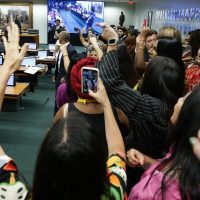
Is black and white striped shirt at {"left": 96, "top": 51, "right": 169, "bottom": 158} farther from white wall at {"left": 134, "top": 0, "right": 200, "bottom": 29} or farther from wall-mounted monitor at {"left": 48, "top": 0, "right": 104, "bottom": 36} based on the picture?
wall-mounted monitor at {"left": 48, "top": 0, "right": 104, "bottom": 36}

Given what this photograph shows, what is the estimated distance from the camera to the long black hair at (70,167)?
0.83 metres

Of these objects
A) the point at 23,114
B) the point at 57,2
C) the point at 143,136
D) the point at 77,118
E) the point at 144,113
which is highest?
the point at 57,2

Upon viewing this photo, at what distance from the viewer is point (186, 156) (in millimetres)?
1008

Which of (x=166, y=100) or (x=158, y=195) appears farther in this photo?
(x=166, y=100)

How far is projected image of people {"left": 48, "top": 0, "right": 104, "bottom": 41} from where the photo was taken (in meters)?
20.2

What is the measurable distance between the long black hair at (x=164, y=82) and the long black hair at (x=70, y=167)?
0.85 metres

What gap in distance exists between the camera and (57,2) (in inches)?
796

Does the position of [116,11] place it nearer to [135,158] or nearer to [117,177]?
[135,158]

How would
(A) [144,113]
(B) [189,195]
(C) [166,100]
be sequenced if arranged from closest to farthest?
1. (B) [189,195]
2. (A) [144,113]
3. (C) [166,100]

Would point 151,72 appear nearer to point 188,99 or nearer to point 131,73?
point 188,99

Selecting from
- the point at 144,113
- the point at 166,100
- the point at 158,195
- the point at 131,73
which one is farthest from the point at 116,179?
the point at 131,73

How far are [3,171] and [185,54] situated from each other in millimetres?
2624

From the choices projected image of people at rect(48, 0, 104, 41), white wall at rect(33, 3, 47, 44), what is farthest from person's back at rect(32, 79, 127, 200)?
white wall at rect(33, 3, 47, 44)

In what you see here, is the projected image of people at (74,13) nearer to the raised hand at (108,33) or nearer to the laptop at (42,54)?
the laptop at (42,54)
